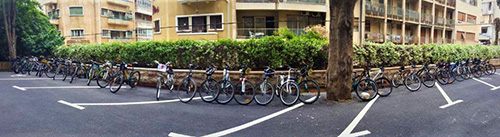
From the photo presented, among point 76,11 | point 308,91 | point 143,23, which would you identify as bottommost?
point 308,91

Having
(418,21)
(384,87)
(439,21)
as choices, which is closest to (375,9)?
(418,21)

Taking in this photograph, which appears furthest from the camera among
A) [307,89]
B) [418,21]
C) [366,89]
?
[418,21]

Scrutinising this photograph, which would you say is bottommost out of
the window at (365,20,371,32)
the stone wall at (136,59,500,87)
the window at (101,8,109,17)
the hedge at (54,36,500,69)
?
the stone wall at (136,59,500,87)

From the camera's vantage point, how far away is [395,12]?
25.9 metres

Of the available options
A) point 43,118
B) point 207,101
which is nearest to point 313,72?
point 207,101

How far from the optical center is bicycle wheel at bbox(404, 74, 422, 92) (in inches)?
353

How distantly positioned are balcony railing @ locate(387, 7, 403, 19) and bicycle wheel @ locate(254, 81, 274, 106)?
22502 millimetres

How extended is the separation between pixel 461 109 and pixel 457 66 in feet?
22.1

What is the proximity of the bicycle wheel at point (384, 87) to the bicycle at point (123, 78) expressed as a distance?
7.29 m

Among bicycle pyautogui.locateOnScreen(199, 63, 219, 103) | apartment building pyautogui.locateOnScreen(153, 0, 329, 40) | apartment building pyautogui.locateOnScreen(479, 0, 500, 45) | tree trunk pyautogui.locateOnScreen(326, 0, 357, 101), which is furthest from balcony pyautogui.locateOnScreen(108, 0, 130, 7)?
apartment building pyautogui.locateOnScreen(479, 0, 500, 45)

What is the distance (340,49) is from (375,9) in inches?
751

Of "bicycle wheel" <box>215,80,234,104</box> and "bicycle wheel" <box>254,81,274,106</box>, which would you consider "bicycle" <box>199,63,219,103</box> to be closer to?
"bicycle wheel" <box>215,80,234,104</box>

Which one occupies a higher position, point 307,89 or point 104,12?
point 104,12

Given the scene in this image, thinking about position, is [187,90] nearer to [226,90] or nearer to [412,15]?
[226,90]
